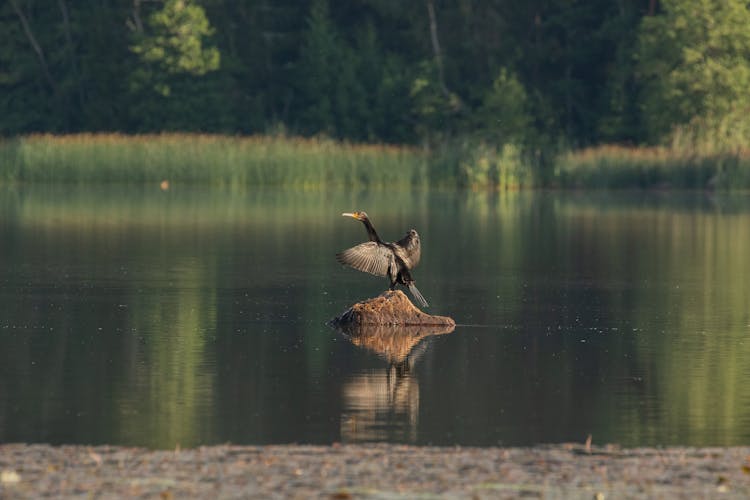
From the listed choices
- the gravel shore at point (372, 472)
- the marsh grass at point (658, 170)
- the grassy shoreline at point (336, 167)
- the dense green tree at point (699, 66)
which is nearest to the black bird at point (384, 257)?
the gravel shore at point (372, 472)

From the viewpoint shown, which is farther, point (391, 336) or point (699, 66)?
point (699, 66)

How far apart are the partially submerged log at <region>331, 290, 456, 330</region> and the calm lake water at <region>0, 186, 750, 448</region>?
10.7 inches

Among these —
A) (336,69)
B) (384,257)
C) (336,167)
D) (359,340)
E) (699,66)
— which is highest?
(336,69)

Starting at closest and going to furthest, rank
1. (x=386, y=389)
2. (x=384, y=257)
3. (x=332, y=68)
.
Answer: (x=386, y=389) → (x=384, y=257) → (x=332, y=68)

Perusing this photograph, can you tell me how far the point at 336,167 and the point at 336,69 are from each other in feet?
75.1

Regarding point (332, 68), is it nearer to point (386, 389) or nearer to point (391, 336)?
point (391, 336)

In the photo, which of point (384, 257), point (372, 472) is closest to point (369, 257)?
point (384, 257)

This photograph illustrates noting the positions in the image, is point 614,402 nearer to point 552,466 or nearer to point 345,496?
point 552,466

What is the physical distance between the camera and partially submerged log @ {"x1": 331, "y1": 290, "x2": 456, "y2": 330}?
57.8 ft

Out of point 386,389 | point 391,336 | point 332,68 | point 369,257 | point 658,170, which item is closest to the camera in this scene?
point 386,389

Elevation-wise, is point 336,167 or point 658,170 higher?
point 336,167

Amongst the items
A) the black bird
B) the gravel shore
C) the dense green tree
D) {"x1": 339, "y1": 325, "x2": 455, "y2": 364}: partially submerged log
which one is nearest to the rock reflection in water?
{"x1": 339, "y1": 325, "x2": 455, "y2": 364}: partially submerged log

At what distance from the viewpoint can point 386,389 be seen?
531 inches

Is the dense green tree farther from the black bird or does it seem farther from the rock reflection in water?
the rock reflection in water
